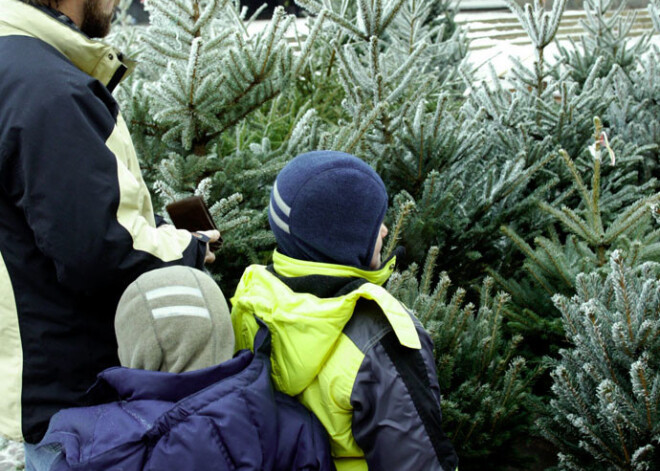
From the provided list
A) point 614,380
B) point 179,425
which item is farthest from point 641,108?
point 179,425

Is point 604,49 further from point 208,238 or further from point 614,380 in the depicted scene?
point 208,238

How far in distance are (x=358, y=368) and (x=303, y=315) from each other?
0.20 meters

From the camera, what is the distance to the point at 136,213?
1.47 m

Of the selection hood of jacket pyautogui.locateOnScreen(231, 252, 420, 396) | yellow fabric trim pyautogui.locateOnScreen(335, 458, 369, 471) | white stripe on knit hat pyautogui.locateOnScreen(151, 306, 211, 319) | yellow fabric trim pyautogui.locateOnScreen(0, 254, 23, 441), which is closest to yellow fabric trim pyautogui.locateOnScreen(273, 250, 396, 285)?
hood of jacket pyautogui.locateOnScreen(231, 252, 420, 396)

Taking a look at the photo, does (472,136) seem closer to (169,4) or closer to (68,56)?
(169,4)

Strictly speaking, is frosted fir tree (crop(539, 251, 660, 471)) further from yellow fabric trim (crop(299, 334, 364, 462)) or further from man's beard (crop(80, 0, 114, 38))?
man's beard (crop(80, 0, 114, 38))

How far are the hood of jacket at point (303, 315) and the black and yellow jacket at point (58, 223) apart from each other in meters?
0.25

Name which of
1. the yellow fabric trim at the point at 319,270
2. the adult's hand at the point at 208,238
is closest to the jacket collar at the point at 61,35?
the adult's hand at the point at 208,238

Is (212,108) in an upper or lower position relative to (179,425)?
upper

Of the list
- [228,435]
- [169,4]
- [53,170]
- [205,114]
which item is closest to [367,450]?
[228,435]

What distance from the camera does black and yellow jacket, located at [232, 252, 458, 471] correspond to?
141 centimetres

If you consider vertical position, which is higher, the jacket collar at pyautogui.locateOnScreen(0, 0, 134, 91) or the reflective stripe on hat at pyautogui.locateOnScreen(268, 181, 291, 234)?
the jacket collar at pyautogui.locateOnScreen(0, 0, 134, 91)

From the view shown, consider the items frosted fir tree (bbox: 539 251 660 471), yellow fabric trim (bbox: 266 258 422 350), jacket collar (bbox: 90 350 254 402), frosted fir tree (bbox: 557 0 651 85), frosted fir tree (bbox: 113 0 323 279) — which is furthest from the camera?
frosted fir tree (bbox: 557 0 651 85)

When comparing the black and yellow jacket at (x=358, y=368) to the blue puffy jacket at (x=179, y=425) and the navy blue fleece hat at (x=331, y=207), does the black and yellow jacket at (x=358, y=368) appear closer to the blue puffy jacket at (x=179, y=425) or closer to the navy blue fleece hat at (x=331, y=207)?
the navy blue fleece hat at (x=331, y=207)
